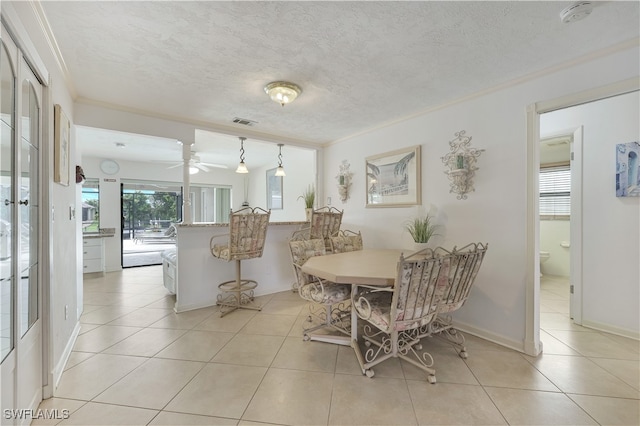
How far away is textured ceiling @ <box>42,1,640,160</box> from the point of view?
4.98 ft

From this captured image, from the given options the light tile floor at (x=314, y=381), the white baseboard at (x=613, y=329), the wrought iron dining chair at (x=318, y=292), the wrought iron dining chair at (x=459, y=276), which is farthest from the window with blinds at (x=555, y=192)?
the wrought iron dining chair at (x=318, y=292)

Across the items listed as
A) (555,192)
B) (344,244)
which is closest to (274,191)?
(344,244)

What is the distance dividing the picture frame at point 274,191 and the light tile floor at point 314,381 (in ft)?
11.2

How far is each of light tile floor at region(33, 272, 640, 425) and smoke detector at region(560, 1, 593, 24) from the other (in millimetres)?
2295

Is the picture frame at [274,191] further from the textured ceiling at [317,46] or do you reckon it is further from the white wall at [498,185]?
the white wall at [498,185]

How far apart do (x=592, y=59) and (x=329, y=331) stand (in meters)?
3.04

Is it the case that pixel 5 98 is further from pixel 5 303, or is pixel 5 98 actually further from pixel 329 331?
pixel 329 331

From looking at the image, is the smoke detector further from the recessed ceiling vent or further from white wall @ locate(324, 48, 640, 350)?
the recessed ceiling vent

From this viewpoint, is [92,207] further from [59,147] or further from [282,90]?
[282,90]

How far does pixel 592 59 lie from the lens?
6.27 ft

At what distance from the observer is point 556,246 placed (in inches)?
183

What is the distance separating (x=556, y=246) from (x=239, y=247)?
5364 mm

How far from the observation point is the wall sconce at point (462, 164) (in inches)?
100

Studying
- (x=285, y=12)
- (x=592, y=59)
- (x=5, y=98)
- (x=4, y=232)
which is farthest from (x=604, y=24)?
(x=4, y=232)
